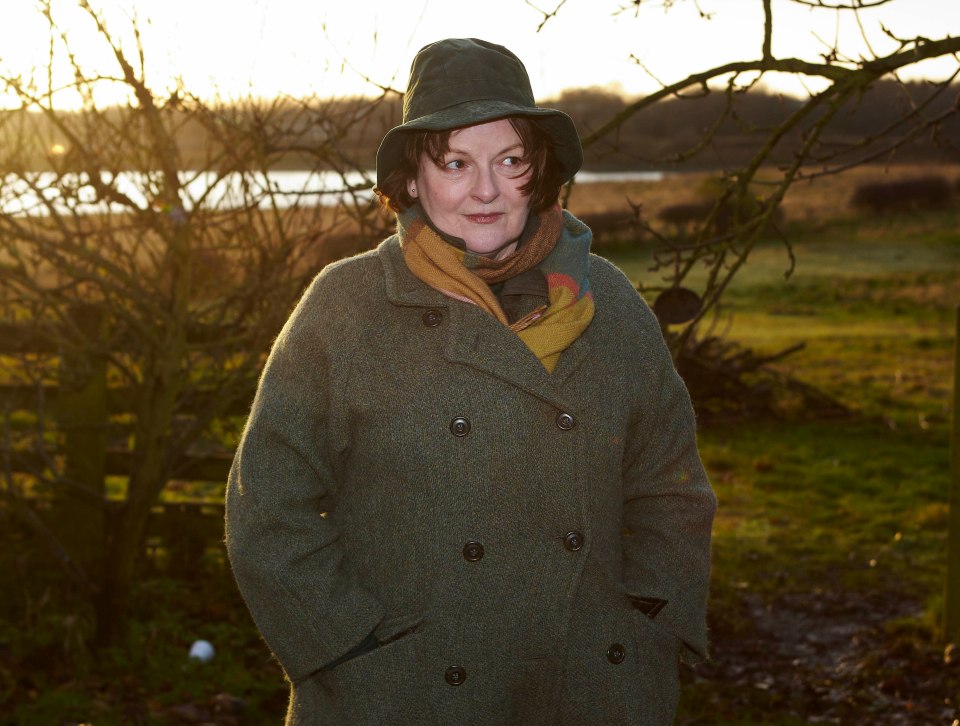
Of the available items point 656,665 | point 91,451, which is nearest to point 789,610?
point 91,451

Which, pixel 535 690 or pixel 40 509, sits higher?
pixel 535 690

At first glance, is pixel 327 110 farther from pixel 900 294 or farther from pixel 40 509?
pixel 900 294

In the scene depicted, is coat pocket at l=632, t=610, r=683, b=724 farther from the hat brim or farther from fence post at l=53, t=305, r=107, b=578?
fence post at l=53, t=305, r=107, b=578

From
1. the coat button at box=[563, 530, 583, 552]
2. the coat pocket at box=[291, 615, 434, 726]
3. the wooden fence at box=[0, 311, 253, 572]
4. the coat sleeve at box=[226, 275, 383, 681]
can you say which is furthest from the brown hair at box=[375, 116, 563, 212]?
the wooden fence at box=[0, 311, 253, 572]

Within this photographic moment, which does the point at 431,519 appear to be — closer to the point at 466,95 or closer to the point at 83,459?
the point at 466,95

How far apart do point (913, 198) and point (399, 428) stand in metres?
35.8

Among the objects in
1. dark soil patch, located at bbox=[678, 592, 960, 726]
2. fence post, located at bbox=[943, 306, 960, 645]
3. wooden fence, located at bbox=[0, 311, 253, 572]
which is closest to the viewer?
dark soil patch, located at bbox=[678, 592, 960, 726]

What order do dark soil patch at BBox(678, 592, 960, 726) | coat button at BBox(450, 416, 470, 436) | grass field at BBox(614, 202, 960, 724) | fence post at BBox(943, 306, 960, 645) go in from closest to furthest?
1. coat button at BBox(450, 416, 470, 436)
2. dark soil patch at BBox(678, 592, 960, 726)
3. grass field at BBox(614, 202, 960, 724)
4. fence post at BBox(943, 306, 960, 645)

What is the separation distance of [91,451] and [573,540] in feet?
13.4

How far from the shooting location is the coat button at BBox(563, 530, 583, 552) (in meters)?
2.27

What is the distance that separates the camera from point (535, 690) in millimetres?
2305

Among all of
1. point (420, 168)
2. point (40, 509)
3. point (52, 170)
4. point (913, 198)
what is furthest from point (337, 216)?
point (913, 198)

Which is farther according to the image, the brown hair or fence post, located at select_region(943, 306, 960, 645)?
fence post, located at select_region(943, 306, 960, 645)

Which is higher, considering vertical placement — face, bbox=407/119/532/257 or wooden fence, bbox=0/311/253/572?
face, bbox=407/119/532/257
